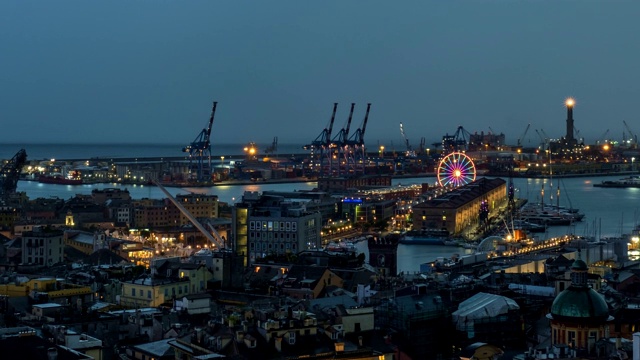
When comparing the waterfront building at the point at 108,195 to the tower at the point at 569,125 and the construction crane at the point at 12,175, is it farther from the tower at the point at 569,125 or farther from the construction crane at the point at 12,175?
the tower at the point at 569,125

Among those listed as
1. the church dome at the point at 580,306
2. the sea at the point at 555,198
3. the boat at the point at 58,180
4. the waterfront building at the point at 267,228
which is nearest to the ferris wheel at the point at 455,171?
the sea at the point at 555,198


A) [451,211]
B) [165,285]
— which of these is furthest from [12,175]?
[165,285]

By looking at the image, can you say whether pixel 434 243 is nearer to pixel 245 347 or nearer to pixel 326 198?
pixel 326 198

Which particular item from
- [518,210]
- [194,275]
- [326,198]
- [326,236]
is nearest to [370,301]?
[194,275]

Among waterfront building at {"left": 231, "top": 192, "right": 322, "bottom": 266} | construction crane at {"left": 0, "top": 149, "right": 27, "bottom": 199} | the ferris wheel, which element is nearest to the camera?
waterfront building at {"left": 231, "top": 192, "right": 322, "bottom": 266}

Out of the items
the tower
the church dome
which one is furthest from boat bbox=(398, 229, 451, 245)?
the tower

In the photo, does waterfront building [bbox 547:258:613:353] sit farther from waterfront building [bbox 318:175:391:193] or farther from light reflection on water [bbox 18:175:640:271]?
waterfront building [bbox 318:175:391:193]

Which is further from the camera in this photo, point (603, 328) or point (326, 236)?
point (326, 236)
